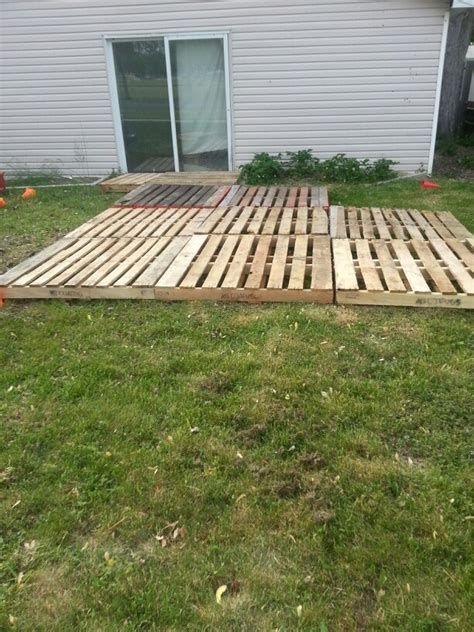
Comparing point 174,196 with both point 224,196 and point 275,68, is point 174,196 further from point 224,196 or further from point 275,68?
point 275,68

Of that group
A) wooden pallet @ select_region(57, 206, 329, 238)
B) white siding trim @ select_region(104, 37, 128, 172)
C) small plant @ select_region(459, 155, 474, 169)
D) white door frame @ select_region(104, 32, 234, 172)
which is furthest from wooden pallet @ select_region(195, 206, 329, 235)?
small plant @ select_region(459, 155, 474, 169)

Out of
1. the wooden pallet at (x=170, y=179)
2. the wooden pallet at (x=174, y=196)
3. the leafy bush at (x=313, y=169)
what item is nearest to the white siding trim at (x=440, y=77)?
the leafy bush at (x=313, y=169)

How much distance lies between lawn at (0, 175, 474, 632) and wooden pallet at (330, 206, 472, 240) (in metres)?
1.65

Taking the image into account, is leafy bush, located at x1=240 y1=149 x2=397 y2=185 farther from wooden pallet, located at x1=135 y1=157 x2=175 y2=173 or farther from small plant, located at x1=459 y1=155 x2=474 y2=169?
small plant, located at x1=459 y1=155 x2=474 y2=169

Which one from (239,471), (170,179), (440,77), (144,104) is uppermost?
(440,77)

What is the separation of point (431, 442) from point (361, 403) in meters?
0.44

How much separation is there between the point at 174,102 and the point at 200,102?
0.45 meters

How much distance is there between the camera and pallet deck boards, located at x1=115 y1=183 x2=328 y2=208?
700 centimetres

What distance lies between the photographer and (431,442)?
2697mm

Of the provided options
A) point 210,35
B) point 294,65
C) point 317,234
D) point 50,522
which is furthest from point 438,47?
point 50,522

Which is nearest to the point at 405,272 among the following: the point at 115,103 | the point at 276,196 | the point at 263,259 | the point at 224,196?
the point at 263,259

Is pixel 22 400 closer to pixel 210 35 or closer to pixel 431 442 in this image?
pixel 431 442

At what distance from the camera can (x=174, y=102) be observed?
9102 mm

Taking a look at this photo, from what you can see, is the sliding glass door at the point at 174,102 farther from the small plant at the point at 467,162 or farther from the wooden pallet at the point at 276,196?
the small plant at the point at 467,162
